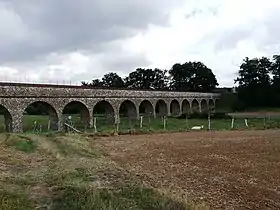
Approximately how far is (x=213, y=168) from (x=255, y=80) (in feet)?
236

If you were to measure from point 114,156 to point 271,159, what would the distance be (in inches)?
244

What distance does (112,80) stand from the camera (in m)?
106

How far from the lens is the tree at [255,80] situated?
80812 millimetres

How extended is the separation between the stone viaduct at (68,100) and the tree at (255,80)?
24792 mm

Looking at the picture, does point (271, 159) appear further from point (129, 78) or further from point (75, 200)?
point (129, 78)

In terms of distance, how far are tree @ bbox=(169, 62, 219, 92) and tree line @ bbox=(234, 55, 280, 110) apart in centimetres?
1809

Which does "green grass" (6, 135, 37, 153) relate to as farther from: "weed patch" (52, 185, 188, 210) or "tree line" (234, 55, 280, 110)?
"tree line" (234, 55, 280, 110)

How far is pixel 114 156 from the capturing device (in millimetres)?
16609

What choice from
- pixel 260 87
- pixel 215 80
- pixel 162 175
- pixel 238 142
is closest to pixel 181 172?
pixel 162 175

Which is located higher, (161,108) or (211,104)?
(211,104)

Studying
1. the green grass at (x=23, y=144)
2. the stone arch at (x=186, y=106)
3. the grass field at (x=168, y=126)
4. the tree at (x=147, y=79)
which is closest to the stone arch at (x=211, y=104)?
the stone arch at (x=186, y=106)

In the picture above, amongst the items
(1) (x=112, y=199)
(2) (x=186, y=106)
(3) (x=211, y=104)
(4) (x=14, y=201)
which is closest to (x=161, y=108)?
(2) (x=186, y=106)

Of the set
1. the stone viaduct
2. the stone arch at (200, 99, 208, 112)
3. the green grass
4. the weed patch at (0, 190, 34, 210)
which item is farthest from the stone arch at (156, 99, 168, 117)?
the weed patch at (0, 190, 34, 210)

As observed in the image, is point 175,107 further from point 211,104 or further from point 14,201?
point 14,201
